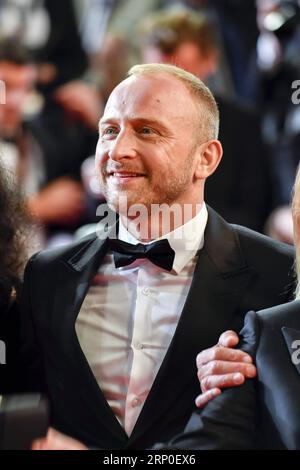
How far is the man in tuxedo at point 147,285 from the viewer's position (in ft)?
4.45

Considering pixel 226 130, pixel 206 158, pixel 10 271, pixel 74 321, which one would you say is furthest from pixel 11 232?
pixel 226 130

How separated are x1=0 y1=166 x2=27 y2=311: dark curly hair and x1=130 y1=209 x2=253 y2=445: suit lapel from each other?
1.06 feet

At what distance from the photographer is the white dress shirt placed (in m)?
1.37

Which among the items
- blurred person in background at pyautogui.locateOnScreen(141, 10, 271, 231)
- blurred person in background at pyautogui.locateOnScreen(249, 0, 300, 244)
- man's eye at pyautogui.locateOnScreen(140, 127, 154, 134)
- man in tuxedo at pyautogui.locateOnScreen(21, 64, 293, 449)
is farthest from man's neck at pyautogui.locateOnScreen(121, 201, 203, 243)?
blurred person in background at pyautogui.locateOnScreen(249, 0, 300, 244)

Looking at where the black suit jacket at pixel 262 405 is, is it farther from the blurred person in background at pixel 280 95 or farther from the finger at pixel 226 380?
the blurred person in background at pixel 280 95

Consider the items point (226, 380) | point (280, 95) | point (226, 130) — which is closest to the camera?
point (226, 380)

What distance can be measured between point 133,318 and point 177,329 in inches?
3.4

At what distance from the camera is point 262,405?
1292 mm

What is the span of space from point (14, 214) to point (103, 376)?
0.37 meters

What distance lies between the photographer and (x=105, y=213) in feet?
5.39

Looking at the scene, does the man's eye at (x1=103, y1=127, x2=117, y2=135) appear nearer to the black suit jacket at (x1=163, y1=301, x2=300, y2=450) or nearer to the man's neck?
the man's neck

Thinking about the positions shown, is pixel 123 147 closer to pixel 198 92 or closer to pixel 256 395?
pixel 198 92

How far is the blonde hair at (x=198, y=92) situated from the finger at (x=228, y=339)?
31 centimetres

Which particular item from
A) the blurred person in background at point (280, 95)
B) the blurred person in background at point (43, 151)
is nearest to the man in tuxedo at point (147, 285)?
the blurred person in background at point (280, 95)
